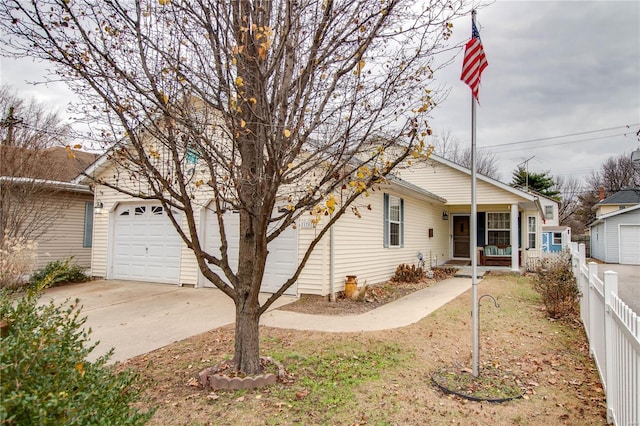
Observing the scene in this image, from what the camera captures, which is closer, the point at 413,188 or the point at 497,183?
the point at 413,188

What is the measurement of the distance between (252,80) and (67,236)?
13158mm

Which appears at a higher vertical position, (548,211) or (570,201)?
(570,201)

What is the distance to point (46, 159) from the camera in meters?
11.3

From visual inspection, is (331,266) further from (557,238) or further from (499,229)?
(557,238)

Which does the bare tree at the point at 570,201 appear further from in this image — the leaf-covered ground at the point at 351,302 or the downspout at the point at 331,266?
the downspout at the point at 331,266

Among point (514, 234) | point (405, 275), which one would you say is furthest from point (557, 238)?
point (405, 275)

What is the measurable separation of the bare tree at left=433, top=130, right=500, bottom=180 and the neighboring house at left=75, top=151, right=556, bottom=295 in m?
12.0

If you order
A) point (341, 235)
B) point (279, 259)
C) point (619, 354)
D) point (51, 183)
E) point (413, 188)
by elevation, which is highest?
point (413, 188)

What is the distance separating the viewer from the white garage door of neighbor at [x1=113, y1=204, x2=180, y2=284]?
35.9 ft

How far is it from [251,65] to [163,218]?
8.58m

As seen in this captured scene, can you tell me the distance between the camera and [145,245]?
37.3 ft

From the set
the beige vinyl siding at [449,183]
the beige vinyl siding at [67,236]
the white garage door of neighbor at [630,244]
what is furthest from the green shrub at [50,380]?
the white garage door of neighbor at [630,244]

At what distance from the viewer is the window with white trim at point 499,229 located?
17375 mm

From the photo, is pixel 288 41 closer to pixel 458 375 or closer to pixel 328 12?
pixel 328 12
